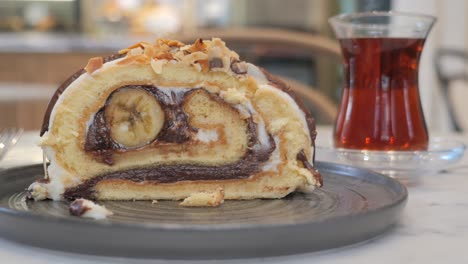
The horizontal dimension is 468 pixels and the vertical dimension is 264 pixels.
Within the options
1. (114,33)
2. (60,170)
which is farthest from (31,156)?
(114,33)

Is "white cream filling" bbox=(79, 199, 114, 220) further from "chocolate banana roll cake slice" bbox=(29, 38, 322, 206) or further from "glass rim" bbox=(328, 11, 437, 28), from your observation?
"glass rim" bbox=(328, 11, 437, 28)

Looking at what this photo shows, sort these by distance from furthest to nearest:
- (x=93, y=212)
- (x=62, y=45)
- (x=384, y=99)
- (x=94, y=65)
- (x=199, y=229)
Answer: (x=62, y=45) < (x=384, y=99) < (x=94, y=65) < (x=93, y=212) < (x=199, y=229)

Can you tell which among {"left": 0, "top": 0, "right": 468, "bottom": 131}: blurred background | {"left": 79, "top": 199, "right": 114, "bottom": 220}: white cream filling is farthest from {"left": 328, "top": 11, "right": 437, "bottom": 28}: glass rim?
{"left": 0, "top": 0, "right": 468, "bottom": 131}: blurred background

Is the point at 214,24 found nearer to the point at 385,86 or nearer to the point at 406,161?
the point at 385,86

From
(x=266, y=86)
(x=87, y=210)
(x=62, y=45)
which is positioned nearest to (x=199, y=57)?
(x=266, y=86)

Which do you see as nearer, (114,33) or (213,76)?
(213,76)

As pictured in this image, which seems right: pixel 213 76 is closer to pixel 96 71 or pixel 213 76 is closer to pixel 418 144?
pixel 96 71
